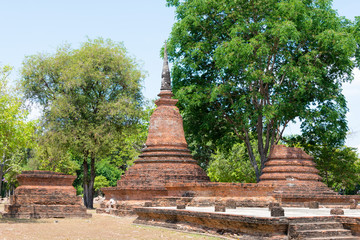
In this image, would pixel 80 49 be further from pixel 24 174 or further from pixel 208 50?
pixel 24 174

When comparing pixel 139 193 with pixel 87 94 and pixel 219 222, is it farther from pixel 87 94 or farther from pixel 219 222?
pixel 87 94

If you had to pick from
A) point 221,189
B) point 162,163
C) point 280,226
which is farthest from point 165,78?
point 280,226

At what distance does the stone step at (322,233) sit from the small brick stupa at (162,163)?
10934mm

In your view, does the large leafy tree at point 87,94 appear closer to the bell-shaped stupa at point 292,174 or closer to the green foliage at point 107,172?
the bell-shaped stupa at point 292,174

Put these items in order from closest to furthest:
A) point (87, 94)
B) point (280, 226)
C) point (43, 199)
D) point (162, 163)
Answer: point (280, 226) → point (43, 199) → point (162, 163) → point (87, 94)

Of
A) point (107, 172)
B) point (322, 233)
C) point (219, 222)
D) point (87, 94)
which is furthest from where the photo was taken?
point (107, 172)

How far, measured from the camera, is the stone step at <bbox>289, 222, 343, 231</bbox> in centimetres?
939

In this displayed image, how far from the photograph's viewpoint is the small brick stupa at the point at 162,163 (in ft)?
66.3

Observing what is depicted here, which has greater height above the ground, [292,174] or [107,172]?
[107,172]

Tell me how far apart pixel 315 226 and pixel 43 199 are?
12.7m

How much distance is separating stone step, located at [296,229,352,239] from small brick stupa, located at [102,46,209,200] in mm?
10934

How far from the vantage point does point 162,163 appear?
2122 cm

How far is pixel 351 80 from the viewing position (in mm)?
25891

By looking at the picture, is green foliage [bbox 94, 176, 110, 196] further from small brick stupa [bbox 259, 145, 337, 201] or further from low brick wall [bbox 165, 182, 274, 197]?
low brick wall [bbox 165, 182, 274, 197]
